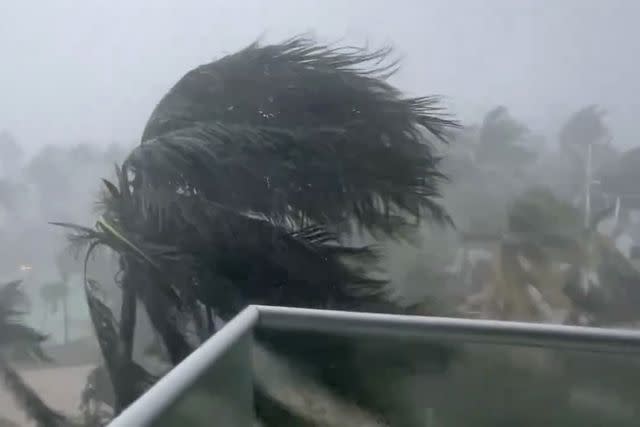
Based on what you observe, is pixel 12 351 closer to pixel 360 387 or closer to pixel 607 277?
pixel 360 387

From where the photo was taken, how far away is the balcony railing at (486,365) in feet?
3.24

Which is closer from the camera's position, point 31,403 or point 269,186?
point 31,403

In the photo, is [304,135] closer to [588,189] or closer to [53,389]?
[588,189]

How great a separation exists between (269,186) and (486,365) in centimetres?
63

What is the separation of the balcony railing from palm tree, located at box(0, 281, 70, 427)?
0.51 meters

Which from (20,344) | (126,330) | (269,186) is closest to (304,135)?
(269,186)

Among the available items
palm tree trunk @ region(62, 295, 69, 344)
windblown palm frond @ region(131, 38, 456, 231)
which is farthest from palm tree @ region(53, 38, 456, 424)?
palm tree trunk @ region(62, 295, 69, 344)

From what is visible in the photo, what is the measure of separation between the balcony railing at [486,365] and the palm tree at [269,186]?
1.09 ft

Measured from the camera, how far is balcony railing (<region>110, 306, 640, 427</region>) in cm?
99

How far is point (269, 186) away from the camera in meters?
1.43

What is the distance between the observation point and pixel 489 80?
1445mm

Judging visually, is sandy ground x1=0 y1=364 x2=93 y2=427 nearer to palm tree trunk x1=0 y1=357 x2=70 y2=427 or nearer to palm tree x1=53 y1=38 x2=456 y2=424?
palm tree trunk x1=0 y1=357 x2=70 y2=427

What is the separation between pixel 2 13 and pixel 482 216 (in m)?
1.13

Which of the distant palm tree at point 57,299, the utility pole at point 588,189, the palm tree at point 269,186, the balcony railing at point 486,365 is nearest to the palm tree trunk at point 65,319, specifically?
the distant palm tree at point 57,299
